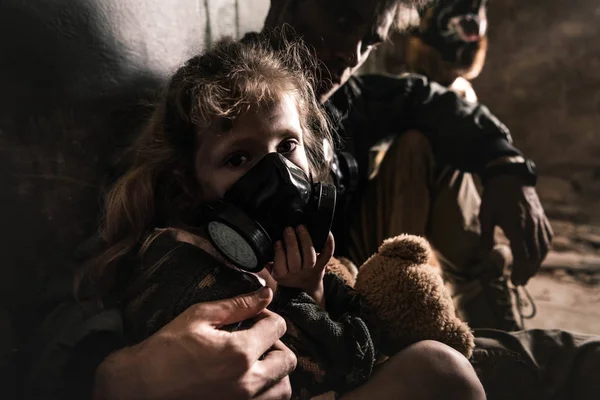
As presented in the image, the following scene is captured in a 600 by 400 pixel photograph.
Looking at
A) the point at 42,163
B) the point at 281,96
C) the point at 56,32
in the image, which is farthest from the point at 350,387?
the point at 56,32

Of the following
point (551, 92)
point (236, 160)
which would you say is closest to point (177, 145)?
point (236, 160)

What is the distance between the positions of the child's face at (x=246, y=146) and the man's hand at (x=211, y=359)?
0.17m

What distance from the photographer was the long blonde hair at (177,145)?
0.66 m

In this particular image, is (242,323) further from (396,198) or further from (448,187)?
(448,187)

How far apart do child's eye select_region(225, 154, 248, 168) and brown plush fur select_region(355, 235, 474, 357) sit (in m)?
0.29

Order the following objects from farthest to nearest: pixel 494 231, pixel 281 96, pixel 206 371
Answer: pixel 494 231 < pixel 281 96 < pixel 206 371

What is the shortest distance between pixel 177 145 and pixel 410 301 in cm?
43

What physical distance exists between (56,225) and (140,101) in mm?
233

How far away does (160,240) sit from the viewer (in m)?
0.65

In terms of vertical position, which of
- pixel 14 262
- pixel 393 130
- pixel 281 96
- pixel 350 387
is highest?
pixel 281 96

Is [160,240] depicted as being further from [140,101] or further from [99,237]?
[140,101]

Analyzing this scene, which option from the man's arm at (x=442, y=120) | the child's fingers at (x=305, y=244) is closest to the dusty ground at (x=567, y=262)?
the man's arm at (x=442, y=120)

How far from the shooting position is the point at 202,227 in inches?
25.8

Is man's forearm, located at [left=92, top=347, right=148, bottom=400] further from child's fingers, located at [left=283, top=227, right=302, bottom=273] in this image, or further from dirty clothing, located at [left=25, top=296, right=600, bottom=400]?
child's fingers, located at [left=283, top=227, right=302, bottom=273]
